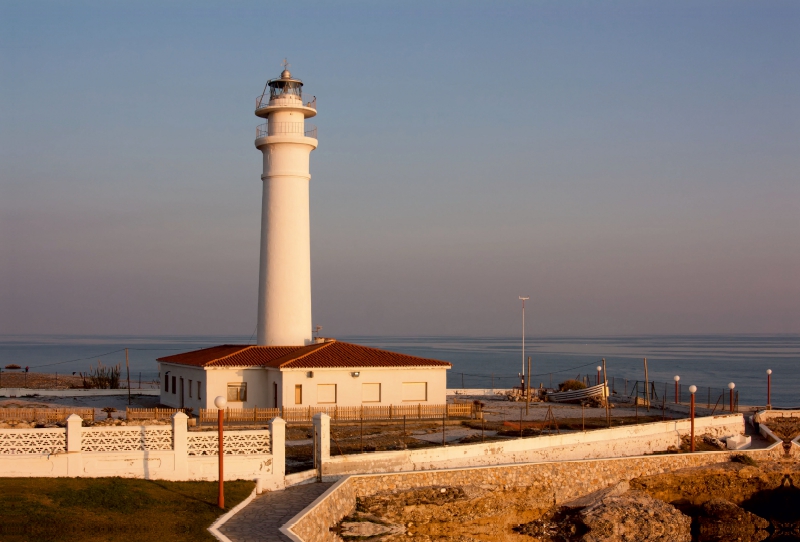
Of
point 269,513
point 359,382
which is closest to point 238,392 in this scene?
point 359,382

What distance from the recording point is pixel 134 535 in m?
14.3

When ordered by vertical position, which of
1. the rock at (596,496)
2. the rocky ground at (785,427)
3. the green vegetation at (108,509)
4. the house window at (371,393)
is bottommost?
the rock at (596,496)

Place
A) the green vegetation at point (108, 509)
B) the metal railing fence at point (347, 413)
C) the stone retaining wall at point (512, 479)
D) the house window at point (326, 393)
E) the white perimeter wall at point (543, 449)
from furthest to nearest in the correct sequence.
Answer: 1. the house window at point (326, 393)
2. the metal railing fence at point (347, 413)
3. the white perimeter wall at point (543, 449)
4. the stone retaining wall at point (512, 479)
5. the green vegetation at point (108, 509)

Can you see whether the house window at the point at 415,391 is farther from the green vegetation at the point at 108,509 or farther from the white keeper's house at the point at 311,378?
the green vegetation at the point at 108,509

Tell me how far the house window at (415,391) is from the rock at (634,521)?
36.3ft

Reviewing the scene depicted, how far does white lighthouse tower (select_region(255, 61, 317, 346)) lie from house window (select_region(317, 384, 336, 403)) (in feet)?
12.7

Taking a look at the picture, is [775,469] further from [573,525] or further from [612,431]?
[573,525]

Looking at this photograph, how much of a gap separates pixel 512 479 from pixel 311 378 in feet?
36.8

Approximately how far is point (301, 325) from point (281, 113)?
8.16m

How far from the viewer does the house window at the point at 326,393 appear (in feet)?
101

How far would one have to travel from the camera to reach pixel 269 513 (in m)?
16.4

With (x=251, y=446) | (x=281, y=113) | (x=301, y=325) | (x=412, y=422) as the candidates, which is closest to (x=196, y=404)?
(x=301, y=325)

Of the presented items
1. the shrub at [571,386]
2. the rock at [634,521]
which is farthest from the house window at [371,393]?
the shrub at [571,386]

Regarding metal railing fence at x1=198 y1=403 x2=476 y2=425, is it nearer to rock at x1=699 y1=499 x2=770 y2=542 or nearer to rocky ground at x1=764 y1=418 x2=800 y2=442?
rock at x1=699 y1=499 x2=770 y2=542
